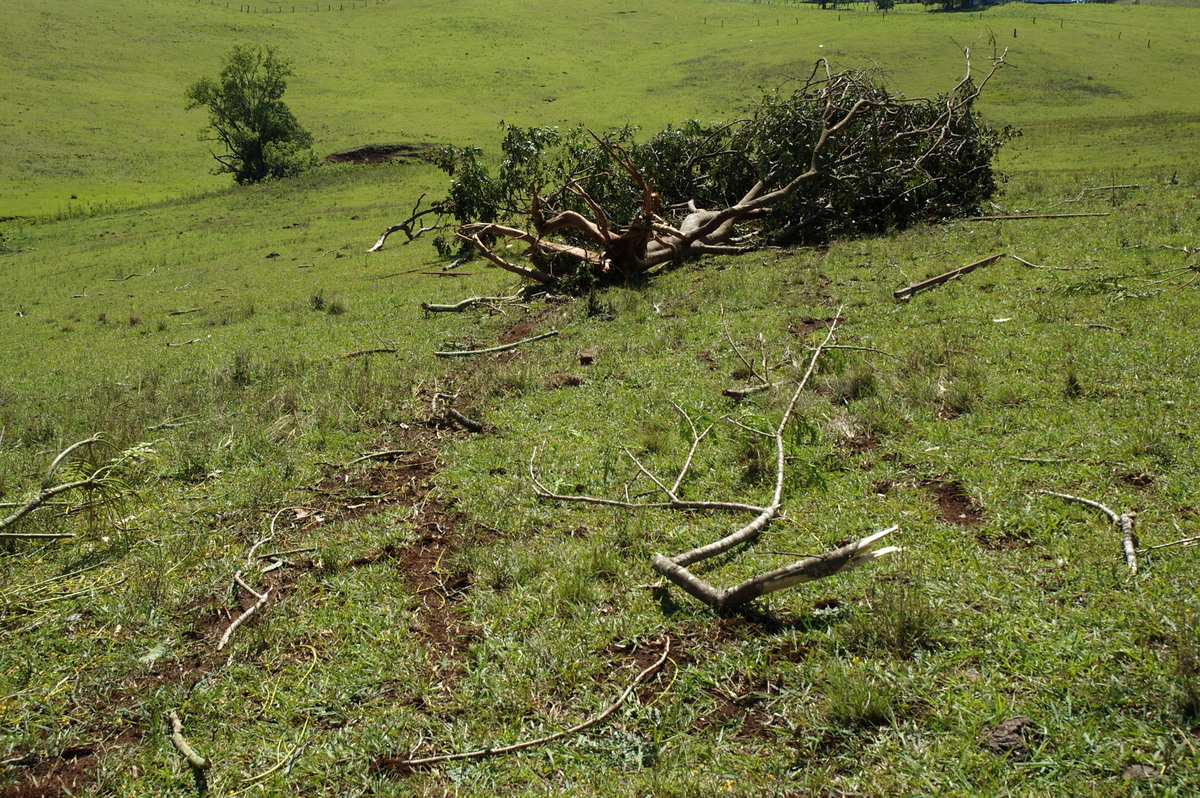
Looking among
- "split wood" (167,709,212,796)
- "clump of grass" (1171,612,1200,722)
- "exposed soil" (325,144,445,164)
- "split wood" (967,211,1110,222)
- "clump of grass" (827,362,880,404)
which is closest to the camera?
"clump of grass" (1171,612,1200,722)

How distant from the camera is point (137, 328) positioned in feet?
49.4

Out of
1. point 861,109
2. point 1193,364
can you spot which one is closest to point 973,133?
point 861,109

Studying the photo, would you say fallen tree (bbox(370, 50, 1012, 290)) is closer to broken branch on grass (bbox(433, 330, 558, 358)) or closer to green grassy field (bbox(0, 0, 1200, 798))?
green grassy field (bbox(0, 0, 1200, 798))

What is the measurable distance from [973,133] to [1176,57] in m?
54.8

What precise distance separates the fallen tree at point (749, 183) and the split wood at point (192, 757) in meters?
9.52

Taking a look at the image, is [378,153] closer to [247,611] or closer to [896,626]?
[247,611]

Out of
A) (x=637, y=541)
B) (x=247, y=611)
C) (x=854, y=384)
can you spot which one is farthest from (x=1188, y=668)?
(x=247, y=611)

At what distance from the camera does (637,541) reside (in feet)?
15.3

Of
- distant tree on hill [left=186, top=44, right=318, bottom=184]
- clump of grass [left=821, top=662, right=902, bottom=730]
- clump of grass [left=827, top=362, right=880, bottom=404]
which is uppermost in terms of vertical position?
distant tree on hill [left=186, top=44, right=318, bottom=184]

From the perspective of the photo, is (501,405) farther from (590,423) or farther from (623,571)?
(623,571)

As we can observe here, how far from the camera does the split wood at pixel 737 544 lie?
12.1 feet

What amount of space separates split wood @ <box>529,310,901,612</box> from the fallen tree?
7.35m

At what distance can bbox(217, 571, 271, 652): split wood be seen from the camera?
13.4 feet

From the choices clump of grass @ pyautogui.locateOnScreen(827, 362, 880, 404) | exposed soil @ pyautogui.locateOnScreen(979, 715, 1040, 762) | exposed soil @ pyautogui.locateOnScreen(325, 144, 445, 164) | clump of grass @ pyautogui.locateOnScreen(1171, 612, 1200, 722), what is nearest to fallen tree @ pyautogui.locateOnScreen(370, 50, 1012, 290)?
clump of grass @ pyautogui.locateOnScreen(827, 362, 880, 404)
